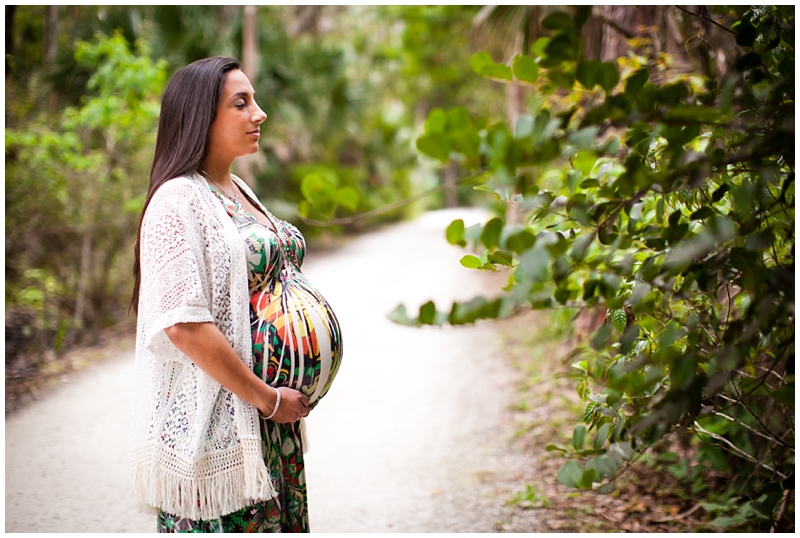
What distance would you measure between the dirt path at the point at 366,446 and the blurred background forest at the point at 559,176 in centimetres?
80

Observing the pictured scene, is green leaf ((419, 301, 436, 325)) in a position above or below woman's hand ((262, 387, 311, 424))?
above

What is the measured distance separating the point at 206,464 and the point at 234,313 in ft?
1.34

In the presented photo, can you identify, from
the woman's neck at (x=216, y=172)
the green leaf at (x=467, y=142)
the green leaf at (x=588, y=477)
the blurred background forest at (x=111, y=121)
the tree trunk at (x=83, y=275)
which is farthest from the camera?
the tree trunk at (x=83, y=275)

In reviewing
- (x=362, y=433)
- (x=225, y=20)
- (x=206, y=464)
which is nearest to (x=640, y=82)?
(x=206, y=464)

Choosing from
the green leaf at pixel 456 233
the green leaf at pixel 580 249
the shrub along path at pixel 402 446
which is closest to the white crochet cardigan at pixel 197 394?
the green leaf at pixel 456 233

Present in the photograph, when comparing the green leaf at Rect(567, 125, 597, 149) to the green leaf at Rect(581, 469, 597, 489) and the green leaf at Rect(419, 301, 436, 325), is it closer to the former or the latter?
the green leaf at Rect(419, 301, 436, 325)

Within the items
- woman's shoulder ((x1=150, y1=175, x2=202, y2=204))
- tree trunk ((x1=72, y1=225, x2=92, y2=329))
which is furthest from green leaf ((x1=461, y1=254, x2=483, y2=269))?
tree trunk ((x1=72, y1=225, x2=92, y2=329))

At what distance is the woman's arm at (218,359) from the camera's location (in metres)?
1.60

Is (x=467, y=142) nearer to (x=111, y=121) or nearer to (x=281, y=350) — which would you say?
(x=281, y=350)

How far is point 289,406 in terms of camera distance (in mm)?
1753

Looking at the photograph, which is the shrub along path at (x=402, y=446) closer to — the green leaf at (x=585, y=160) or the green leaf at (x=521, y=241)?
the green leaf at (x=585, y=160)

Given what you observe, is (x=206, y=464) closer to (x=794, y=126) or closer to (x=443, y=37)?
(x=794, y=126)

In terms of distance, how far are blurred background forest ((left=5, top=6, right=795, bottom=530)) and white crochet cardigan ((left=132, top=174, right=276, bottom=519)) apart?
14.2 inches

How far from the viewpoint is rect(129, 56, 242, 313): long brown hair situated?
1.75 metres
